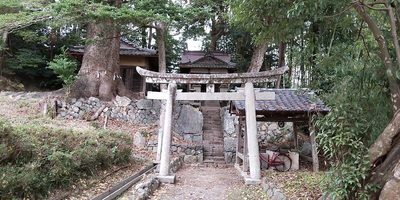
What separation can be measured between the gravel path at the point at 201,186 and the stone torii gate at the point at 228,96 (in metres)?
0.50

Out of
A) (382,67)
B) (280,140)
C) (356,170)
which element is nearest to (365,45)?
(382,67)

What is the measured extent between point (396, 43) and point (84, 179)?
668 centimetres

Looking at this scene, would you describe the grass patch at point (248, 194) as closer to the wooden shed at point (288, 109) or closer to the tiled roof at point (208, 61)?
the wooden shed at point (288, 109)

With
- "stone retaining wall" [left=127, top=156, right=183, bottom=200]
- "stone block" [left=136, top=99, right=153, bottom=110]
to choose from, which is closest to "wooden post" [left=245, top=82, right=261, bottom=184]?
"stone retaining wall" [left=127, top=156, right=183, bottom=200]

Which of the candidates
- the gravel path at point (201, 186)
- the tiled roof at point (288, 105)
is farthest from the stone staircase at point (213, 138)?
the tiled roof at point (288, 105)

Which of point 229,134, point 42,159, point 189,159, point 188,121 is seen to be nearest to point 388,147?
point 42,159

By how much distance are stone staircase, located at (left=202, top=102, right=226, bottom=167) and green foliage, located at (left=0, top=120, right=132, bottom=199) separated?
6686 millimetres

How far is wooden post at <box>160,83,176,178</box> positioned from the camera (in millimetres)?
9547

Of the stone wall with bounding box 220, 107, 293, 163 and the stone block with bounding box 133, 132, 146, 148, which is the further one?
the stone wall with bounding box 220, 107, 293, 163

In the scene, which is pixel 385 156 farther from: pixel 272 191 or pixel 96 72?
pixel 96 72

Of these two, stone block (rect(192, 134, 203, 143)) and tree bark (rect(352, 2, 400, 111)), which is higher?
tree bark (rect(352, 2, 400, 111))

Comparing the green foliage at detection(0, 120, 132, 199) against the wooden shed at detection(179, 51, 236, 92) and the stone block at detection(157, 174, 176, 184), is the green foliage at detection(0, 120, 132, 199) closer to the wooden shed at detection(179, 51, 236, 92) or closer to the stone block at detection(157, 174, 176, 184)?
the stone block at detection(157, 174, 176, 184)

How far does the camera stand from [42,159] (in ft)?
20.1

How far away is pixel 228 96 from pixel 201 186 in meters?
2.71
